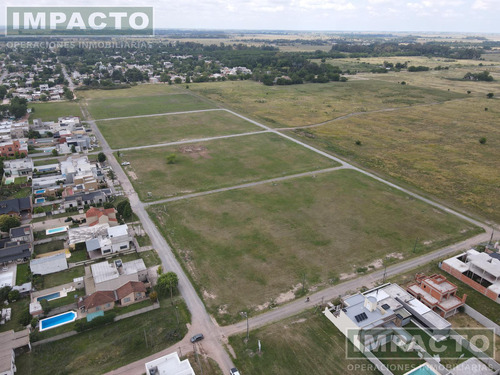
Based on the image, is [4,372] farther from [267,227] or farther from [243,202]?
[243,202]

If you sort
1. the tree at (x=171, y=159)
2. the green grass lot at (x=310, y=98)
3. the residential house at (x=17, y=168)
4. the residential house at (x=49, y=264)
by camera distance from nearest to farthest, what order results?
the residential house at (x=49, y=264) < the residential house at (x=17, y=168) < the tree at (x=171, y=159) < the green grass lot at (x=310, y=98)

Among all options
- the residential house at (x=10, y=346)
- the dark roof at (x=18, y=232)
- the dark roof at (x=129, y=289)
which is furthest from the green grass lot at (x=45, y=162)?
the residential house at (x=10, y=346)

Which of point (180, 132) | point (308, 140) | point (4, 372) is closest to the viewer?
point (4, 372)

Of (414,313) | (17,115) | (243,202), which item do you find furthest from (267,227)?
(17,115)

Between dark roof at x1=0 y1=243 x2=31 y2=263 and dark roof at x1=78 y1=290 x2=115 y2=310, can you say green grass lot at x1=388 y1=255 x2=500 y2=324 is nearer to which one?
dark roof at x1=78 y1=290 x2=115 y2=310

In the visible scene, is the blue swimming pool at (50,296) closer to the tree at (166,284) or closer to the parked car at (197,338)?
the tree at (166,284)

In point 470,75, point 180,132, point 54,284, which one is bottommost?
point 54,284
